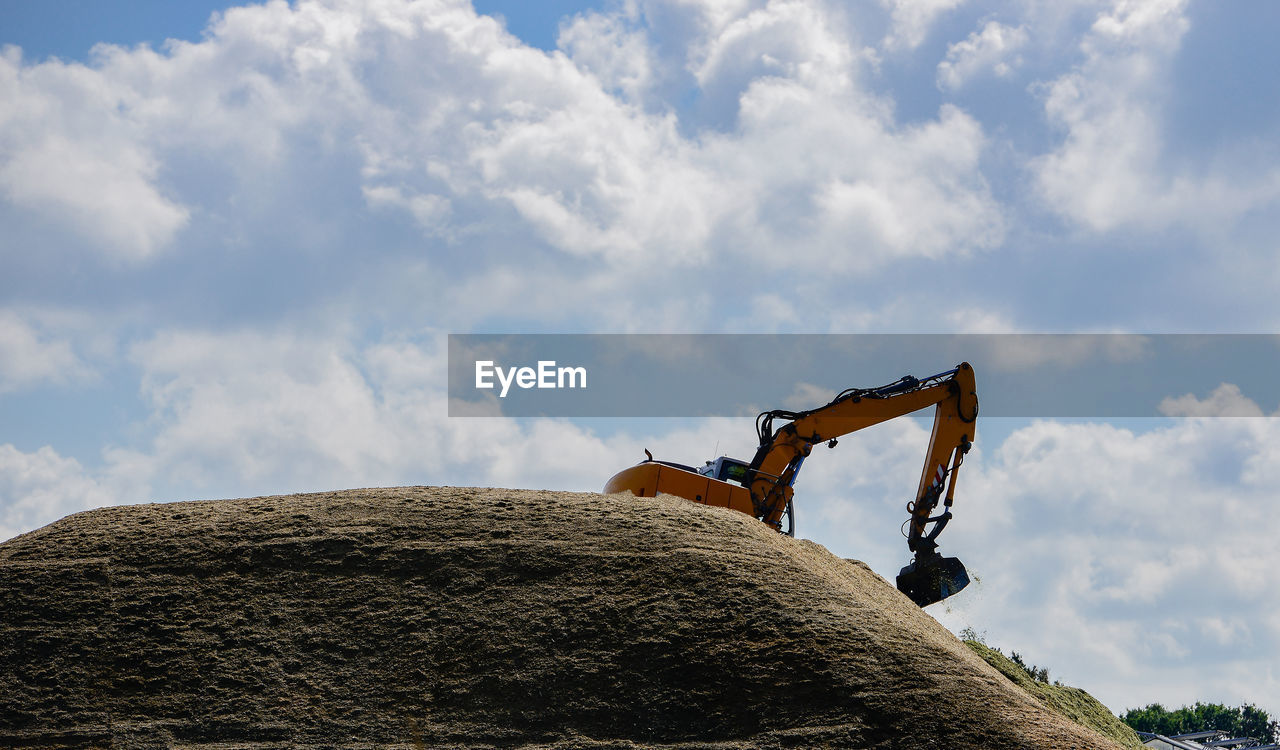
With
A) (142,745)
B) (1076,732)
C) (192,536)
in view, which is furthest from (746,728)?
(192,536)

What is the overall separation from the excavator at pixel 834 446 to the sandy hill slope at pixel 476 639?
6.32 feet

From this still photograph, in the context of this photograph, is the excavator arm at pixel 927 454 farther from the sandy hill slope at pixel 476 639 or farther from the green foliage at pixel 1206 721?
the green foliage at pixel 1206 721

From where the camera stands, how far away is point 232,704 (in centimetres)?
1320

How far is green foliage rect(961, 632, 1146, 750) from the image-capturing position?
17281mm

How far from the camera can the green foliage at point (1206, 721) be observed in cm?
5147

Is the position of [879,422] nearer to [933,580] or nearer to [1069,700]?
[933,580]

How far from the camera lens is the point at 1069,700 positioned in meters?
18.2

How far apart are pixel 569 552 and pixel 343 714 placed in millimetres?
3709

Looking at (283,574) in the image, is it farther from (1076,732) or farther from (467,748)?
(1076,732)

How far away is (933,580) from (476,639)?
8817 millimetres

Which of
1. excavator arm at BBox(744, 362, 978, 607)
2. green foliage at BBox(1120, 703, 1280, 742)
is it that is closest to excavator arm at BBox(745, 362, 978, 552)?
excavator arm at BBox(744, 362, 978, 607)

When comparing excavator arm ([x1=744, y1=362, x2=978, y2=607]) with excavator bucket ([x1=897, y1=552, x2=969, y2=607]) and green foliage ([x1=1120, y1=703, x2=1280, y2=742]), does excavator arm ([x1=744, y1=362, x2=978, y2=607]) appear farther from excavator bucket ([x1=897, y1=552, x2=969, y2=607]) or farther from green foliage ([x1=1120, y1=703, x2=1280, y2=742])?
green foliage ([x1=1120, y1=703, x2=1280, y2=742])

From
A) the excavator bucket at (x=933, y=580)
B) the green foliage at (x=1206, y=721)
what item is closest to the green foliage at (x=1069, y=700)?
the excavator bucket at (x=933, y=580)

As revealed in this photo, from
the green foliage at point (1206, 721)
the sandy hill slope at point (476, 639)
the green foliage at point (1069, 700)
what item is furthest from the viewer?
the green foliage at point (1206, 721)
